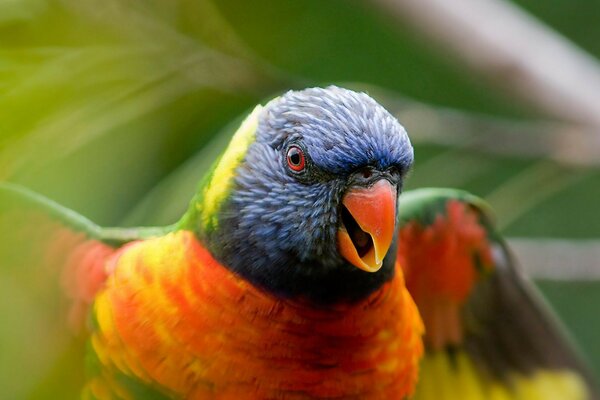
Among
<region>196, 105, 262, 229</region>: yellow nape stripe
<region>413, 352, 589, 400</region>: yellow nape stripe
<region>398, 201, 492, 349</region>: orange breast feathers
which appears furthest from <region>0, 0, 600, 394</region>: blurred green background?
<region>413, 352, 589, 400</region>: yellow nape stripe

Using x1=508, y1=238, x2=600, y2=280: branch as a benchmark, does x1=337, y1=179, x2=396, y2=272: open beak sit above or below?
below

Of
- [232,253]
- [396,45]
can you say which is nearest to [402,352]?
[232,253]

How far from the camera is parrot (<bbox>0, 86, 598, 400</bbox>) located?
59.1 inches

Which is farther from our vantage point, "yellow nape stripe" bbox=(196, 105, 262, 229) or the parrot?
"yellow nape stripe" bbox=(196, 105, 262, 229)

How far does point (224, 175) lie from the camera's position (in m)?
1.67

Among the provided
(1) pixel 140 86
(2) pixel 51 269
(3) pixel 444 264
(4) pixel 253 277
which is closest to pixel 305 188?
(4) pixel 253 277

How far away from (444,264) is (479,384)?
474 mm

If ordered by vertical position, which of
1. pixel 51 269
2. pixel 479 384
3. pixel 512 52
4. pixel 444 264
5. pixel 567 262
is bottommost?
pixel 479 384

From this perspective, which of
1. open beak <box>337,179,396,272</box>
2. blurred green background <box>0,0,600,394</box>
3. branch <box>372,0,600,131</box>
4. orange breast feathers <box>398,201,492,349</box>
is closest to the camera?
blurred green background <box>0,0,600,394</box>

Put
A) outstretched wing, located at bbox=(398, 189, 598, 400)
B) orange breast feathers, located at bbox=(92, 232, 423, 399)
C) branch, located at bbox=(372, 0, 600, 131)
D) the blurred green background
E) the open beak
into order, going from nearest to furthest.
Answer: the blurred green background → the open beak → orange breast feathers, located at bbox=(92, 232, 423, 399) → outstretched wing, located at bbox=(398, 189, 598, 400) → branch, located at bbox=(372, 0, 600, 131)

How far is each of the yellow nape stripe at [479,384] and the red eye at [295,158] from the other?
1.12 m

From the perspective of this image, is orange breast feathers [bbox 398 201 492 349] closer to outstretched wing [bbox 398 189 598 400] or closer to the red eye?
outstretched wing [bbox 398 189 598 400]

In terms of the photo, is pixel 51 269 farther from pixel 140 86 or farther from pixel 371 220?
pixel 140 86

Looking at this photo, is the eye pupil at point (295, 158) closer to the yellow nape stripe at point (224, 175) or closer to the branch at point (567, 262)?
the yellow nape stripe at point (224, 175)
